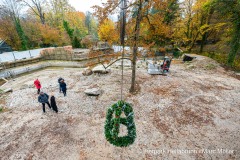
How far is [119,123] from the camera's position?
3.54m

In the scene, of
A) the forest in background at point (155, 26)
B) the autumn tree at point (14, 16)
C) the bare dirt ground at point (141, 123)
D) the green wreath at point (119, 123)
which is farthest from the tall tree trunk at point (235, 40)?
the autumn tree at point (14, 16)

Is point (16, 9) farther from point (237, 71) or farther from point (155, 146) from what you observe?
point (237, 71)

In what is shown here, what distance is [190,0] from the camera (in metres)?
17.0

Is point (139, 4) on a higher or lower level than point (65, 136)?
higher

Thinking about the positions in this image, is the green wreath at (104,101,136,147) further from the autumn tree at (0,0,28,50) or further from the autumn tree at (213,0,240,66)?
the autumn tree at (0,0,28,50)

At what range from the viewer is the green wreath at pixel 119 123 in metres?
3.49

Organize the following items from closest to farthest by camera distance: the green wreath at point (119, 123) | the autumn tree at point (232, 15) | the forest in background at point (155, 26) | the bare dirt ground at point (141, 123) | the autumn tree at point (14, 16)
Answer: the green wreath at point (119, 123)
the bare dirt ground at point (141, 123)
the forest in background at point (155, 26)
the autumn tree at point (232, 15)
the autumn tree at point (14, 16)

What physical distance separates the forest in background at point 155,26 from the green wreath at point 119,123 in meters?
4.23

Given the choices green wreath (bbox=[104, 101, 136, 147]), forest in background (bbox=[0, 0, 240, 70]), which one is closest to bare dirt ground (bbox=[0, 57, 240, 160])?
green wreath (bbox=[104, 101, 136, 147])

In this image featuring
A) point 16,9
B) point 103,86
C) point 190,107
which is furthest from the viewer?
point 16,9

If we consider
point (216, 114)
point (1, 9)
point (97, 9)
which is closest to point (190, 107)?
point (216, 114)

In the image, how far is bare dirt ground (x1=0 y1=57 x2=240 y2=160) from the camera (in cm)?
440

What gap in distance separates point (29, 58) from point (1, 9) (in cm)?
1314

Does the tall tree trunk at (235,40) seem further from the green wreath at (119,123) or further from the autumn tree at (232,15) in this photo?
the green wreath at (119,123)
